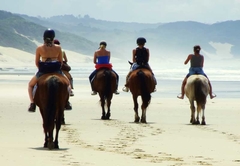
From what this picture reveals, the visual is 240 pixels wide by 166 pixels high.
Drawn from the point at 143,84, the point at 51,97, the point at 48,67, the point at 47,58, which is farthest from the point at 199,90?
the point at 51,97

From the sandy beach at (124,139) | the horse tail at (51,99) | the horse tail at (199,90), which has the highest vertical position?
the horse tail at (199,90)

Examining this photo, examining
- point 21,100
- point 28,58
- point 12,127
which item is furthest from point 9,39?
point 12,127

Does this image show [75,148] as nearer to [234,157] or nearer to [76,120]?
[234,157]

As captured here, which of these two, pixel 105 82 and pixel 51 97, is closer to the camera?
pixel 51 97

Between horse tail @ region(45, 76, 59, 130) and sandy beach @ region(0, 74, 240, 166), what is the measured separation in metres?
0.51

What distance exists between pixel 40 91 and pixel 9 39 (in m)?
158

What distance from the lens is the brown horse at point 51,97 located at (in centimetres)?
1170

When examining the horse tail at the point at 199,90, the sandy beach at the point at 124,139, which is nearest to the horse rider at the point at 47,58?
the sandy beach at the point at 124,139

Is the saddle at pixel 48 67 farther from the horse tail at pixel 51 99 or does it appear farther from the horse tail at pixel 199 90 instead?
the horse tail at pixel 199 90

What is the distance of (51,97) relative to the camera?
11.7 metres

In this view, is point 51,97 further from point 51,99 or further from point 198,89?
point 198,89

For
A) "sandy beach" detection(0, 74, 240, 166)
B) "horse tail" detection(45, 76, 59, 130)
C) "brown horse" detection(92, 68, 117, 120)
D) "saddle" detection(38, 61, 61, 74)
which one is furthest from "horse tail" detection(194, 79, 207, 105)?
"horse tail" detection(45, 76, 59, 130)

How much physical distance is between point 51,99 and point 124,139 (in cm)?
203

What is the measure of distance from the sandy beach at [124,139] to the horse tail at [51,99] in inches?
19.9
